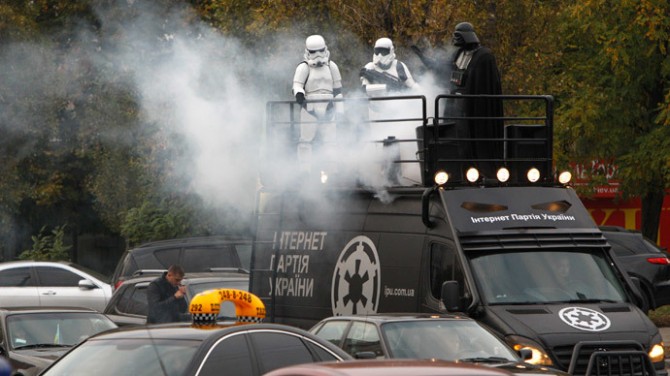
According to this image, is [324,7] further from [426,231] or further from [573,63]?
[426,231]

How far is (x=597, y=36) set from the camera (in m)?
24.9

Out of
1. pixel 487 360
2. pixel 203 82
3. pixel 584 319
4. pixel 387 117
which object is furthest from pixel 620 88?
pixel 487 360

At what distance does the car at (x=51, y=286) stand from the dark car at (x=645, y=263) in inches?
359

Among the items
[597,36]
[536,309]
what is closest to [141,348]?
[536,309]

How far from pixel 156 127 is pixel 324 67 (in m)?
6.47

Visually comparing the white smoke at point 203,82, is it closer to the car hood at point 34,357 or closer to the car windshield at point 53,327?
the car windshield at point 53,327

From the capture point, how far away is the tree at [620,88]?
2408 centimetres

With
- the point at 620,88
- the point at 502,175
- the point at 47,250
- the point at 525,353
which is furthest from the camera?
the point at 47,250

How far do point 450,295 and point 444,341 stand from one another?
1.16 meters

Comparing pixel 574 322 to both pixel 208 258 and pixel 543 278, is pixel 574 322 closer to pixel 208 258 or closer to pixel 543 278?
pixel 543 278

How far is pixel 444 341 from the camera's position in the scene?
1186 cm

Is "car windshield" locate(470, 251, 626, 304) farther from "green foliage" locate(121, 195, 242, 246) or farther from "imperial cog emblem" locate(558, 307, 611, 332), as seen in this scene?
"green foliage" locate(121, 195, 242, 246)

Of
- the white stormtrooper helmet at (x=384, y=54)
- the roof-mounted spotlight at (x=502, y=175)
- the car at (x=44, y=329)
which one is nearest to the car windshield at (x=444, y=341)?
the roof-mounted spotlight at (x=502, y=175)

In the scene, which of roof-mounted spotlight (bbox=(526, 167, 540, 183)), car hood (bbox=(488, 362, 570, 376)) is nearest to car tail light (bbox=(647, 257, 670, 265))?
roof-mounted spotlight (bbox=(526, 167, 540, 183))
